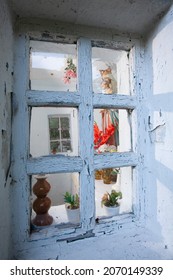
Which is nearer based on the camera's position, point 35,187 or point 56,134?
point 35,187

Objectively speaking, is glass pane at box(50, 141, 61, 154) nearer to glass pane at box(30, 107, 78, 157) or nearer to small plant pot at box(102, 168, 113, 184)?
glass pane at box(30, 107, 78, 157)

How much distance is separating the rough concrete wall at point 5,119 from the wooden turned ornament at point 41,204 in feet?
0.65

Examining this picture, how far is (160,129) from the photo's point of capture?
82 cm

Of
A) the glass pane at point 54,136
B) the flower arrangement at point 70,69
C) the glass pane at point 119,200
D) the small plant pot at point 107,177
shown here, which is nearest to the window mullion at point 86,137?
the glass pane at point 119,200

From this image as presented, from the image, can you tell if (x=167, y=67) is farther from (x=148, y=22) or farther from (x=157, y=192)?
(x=157, y=192)

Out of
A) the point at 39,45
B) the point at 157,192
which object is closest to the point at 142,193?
the point at 157,192

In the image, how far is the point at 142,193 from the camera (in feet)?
2.93

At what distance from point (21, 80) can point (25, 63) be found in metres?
0.07

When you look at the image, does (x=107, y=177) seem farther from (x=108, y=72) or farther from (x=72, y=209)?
(x=108, y=72)

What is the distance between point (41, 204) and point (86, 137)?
0.39 metres

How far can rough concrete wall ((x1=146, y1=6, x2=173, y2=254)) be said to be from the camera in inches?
30.0

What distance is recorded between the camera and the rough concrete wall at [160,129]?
0.76m

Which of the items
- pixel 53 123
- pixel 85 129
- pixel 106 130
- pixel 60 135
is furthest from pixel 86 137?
pixel 53 123

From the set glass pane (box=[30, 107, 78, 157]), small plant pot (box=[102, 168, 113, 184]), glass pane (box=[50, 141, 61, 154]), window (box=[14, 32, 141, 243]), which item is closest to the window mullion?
window (box=[14, 32, 141, 243])
